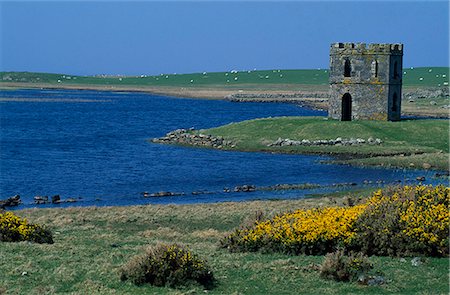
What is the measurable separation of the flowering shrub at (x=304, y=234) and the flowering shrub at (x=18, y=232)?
560 centimetres

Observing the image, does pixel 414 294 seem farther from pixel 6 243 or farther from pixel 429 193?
pixel 6 243

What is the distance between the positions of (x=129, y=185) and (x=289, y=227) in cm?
2825

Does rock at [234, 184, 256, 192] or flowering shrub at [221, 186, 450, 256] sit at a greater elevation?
flowering shrub at [221, 186, 450, 256]

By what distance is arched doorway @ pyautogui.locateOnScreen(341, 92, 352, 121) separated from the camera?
68.4 m

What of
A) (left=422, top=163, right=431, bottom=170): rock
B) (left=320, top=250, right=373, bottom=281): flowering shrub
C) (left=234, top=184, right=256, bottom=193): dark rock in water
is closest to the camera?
(left=320, top=250, right=373, bottom=281): flowering shrub

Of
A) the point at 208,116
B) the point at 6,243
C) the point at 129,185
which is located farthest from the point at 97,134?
the point at 6,243

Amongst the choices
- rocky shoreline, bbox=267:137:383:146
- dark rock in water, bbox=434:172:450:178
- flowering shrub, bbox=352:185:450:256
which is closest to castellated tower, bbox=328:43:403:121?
rocky shoreline, bbox=267:137:383:146

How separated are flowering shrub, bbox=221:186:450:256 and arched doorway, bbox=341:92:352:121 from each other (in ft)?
159

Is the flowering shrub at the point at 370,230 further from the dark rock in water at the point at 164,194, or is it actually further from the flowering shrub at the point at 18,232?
the dark rock in water at the point at 164,194

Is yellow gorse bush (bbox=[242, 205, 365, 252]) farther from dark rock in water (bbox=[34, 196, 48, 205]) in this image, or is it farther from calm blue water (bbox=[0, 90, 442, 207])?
dark rock in water (bbox=[34, 196, 48, 205])

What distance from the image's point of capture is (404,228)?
18969 millimetres

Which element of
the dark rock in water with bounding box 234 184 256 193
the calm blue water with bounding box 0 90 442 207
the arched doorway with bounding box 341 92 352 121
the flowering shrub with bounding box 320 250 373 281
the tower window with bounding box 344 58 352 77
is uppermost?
the tower window with bounding box 344 58 352 77

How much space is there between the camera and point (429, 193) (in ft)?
67.6

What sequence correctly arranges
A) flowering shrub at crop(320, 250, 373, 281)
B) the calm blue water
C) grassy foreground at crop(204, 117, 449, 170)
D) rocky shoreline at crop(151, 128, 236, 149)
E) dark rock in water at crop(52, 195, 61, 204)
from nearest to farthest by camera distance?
flowering shrub at crop(320, 250, 373, 281)
dark rock in water at crop(52, 195, 61, 204)
the calm blue water
grassy foreground at crop(204, 117, 449, 170)
rocky shoreline at crop(151, 128, 236, 149)
